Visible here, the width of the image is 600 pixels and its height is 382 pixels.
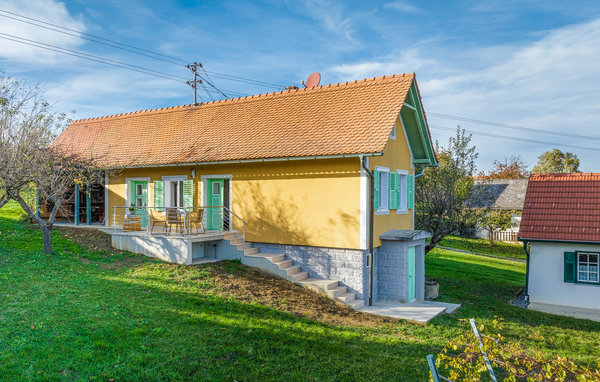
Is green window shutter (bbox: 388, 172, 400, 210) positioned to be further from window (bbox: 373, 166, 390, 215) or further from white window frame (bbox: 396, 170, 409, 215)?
white window frame (bbox: 396, 170, 409, 215)

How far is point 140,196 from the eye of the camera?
61.5ft

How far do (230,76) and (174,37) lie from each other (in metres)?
12.4

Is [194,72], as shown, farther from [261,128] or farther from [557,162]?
[557,162]

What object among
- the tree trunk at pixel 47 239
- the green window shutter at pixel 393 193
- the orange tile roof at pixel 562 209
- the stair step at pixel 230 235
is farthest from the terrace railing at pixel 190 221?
the orange tile roof at pixel 562 209

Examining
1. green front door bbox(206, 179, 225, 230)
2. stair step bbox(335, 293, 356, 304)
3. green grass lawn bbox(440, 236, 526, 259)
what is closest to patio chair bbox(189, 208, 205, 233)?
green front door bbox(206, 179, 225, 230)

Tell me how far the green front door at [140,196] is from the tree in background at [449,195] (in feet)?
37.7

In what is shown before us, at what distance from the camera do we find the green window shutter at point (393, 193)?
1558 centimetres

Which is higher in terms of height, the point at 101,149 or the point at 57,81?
the point at 57,81

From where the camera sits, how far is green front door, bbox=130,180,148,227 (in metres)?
18.4

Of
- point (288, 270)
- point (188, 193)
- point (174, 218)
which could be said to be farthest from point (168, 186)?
point (288, 270)

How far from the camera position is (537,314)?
15234 millimetres

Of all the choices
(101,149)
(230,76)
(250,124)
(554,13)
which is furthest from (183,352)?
(230,76)

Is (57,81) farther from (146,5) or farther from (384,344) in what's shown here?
(384,344)

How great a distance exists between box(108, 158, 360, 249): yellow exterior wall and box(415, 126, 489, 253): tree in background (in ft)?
19.7
